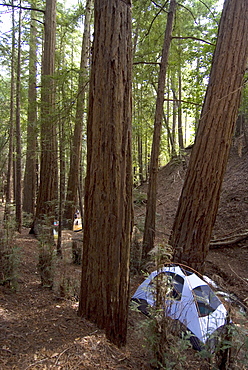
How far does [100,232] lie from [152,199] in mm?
3397

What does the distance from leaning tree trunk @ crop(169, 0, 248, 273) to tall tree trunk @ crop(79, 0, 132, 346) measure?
210cm

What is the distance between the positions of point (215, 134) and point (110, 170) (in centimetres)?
266

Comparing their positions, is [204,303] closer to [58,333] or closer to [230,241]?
[58,333]

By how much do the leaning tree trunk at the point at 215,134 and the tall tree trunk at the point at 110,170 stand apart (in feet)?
6.88

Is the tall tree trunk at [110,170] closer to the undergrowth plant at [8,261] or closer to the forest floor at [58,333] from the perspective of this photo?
the forest floor at [58,333]

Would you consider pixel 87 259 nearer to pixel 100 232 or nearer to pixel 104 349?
pixel 100 232

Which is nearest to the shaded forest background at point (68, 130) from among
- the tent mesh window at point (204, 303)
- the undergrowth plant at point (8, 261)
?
the undergrowth plant at point (8, 261)

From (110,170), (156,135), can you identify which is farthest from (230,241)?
(110,170)

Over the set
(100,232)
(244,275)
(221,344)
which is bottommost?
(244,275)

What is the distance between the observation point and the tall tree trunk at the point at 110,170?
2830 mm

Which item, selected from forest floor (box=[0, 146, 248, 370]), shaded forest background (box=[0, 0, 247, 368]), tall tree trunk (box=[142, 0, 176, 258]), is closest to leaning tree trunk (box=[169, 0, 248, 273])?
shaded forest background (box=[0, 0, 247, 368])

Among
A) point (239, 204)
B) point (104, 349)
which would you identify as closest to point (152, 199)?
point (104, 349)

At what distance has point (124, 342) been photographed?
9.79 ft

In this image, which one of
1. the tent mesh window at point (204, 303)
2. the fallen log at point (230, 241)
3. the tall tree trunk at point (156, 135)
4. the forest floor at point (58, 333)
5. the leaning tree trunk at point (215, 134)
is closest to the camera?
the forest floor at point (58, 333)
